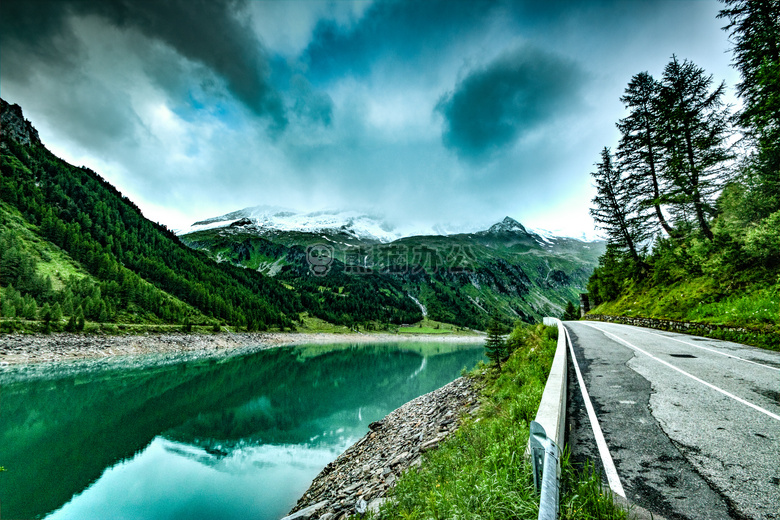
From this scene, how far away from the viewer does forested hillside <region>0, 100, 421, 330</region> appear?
67375mm

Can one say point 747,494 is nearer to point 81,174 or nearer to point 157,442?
point 157,442

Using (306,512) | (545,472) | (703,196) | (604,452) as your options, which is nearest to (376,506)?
(306,512)

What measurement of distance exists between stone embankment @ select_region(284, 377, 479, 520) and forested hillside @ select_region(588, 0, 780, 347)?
1437 centimetres

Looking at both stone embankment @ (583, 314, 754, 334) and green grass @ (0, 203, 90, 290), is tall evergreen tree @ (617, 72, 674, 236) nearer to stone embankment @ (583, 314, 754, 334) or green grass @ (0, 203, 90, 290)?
stone embankment @ (583, 314, 754, 334)

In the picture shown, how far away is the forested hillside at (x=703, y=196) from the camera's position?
16.3 metres

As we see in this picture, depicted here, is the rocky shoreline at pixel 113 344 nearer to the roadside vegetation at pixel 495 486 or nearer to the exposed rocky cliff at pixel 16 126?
the roadside vegetation at pixel 495 486

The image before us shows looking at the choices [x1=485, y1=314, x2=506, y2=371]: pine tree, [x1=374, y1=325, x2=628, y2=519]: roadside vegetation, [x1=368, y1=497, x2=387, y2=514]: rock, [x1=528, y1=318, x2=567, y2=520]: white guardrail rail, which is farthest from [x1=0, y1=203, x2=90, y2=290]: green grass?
[x1=528, y1=318, x2=567, y2=520]: white guardrail rail

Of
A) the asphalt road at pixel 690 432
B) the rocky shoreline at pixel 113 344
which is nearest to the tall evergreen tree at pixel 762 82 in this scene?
the asphalt road at pixel 690 432

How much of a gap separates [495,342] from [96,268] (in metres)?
126

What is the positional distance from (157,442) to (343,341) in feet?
385

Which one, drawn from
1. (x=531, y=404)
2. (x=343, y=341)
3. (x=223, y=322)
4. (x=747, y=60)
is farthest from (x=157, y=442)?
(x=343, y=341)

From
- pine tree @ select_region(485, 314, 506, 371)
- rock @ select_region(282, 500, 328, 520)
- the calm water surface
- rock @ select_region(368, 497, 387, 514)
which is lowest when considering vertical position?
the calm water surface

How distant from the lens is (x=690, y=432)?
17.4ft

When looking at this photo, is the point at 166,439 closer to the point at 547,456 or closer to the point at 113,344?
the point at 547,456
